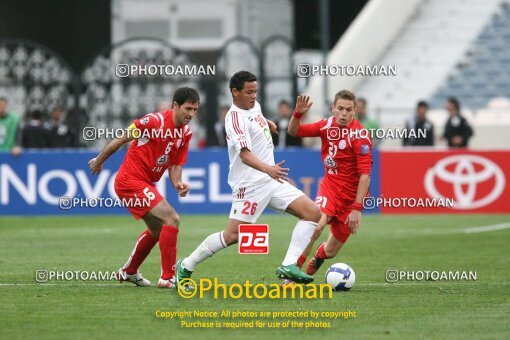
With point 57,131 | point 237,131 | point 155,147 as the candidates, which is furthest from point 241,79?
point 57,131

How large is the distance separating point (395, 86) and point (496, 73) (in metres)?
2.57

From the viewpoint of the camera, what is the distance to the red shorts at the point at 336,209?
11.8 meters

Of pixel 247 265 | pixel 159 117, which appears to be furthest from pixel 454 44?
pixel 159 117

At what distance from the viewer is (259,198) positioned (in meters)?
11.0

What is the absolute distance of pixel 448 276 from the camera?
1225cm

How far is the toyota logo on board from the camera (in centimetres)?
2145

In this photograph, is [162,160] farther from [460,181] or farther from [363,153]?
[460,181]

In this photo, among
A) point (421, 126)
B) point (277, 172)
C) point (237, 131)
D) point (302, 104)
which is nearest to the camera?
point (277, 172)

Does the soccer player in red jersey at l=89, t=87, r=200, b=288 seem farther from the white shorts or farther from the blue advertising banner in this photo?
the blue advertising banner

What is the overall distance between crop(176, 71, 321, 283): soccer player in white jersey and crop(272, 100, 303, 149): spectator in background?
36.7ft

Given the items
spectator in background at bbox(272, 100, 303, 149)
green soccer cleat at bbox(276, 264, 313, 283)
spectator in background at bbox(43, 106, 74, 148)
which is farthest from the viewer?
spectator in background at bbox(43, 106, 74, 148)

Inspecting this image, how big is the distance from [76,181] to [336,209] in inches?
406

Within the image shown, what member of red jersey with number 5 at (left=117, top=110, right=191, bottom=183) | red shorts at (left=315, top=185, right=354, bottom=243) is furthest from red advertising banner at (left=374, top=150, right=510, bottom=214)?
red jersey with number 5 at (left=117, top=110, right=191, bottom=183)

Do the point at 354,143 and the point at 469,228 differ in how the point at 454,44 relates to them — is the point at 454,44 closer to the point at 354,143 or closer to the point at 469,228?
the point at 469,228
